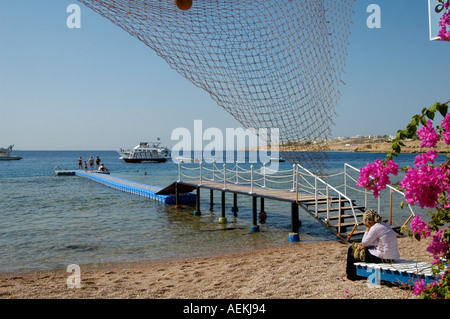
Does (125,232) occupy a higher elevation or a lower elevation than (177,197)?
lower

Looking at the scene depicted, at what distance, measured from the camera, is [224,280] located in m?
7.52

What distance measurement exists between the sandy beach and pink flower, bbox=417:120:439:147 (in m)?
3.33

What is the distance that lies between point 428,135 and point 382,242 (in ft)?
12.9

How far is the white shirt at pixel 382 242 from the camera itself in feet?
19.7

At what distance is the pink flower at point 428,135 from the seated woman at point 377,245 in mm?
3816

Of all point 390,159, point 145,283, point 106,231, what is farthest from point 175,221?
point 390,159

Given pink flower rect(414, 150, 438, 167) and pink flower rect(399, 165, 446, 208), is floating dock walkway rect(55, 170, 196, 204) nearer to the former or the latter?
pink flower rect(414, 150, 438, 167)

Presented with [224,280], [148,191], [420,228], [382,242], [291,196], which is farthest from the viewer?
[148,191]

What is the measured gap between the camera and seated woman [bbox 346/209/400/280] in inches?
236

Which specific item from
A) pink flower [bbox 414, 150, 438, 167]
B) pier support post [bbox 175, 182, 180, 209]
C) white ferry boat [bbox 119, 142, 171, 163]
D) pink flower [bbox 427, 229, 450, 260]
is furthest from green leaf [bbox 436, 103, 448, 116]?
white ferry boat [bbox 119, 142, 171, 163]

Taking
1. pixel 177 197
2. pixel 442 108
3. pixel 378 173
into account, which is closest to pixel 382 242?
pixel 378 173

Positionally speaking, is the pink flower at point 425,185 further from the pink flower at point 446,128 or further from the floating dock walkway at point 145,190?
the floating dock walkway at point 145,190

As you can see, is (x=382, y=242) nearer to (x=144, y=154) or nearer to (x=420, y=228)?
(x=420, y=228)

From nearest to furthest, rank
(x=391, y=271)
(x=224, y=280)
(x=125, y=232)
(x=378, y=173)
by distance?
(x=378, y=173) < (x=391, y=271) < (x=224, y=280) < (x=125, y=232)
